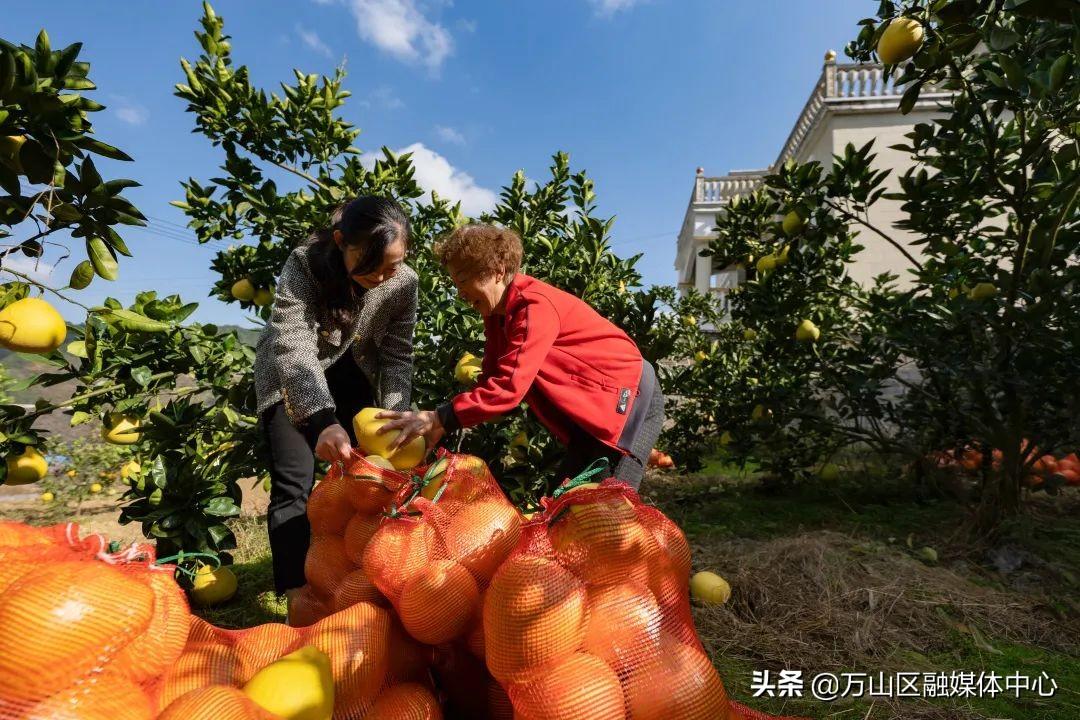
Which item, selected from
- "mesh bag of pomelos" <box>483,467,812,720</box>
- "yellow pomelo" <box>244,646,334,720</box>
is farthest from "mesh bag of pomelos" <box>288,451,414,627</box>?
"mesh bag of pomelos" <box>483,467,812,720</box>

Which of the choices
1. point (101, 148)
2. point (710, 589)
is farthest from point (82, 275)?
point (710, 589)

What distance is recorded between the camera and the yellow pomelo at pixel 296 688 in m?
1.08

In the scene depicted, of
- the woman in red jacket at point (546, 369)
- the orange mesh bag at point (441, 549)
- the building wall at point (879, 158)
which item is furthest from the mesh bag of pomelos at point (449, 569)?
the building wall at point (879, 158)

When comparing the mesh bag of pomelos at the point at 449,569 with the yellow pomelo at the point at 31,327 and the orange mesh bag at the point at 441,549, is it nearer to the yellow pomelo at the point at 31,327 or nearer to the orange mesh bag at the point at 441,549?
the orange mesh bag at the point at 441,549

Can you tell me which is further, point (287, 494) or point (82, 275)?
point (287, 494)

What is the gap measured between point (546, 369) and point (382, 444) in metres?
0.61

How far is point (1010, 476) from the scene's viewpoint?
11.1 feet

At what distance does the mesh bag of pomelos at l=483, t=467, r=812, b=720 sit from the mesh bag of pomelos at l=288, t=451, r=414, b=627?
1.85 ft

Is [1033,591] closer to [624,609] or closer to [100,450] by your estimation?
[624,609]

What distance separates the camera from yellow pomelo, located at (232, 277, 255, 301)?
3482mm

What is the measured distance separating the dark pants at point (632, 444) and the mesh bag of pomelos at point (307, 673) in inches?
38.3

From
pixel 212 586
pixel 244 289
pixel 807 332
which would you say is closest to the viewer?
pixel 212 586

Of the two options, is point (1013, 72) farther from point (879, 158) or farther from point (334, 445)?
point (879, 158)

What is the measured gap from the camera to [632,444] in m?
2.19
